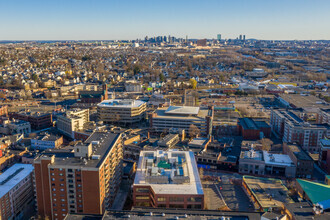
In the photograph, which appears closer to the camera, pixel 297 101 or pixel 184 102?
pixel 297 101

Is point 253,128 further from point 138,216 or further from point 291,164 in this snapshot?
point 138,216

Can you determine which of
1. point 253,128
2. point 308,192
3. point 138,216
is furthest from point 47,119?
point 308,192

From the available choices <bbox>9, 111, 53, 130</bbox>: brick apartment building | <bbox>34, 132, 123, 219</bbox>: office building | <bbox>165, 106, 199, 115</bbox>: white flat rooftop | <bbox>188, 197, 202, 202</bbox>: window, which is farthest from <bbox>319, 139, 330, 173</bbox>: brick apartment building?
<bbox>9, 111, 53, 130</bbox>: brick apartment building

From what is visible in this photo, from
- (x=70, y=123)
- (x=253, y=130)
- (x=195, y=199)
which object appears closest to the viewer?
(x=195, y=199)

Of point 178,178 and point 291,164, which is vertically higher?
point 178,178

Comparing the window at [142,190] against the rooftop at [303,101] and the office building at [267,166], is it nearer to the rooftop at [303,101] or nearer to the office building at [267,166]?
the office building at [267,166]

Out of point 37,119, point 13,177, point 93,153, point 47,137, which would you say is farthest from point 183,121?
point 13,177

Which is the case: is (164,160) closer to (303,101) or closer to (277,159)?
(277,159)
